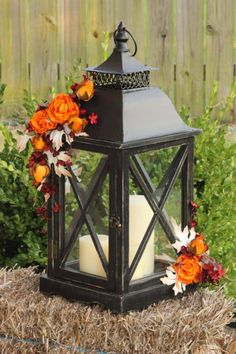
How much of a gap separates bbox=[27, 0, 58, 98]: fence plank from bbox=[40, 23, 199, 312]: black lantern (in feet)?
12.4

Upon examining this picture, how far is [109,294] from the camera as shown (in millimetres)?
2387

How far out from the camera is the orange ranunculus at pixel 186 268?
2.47m

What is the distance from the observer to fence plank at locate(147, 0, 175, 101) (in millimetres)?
6336

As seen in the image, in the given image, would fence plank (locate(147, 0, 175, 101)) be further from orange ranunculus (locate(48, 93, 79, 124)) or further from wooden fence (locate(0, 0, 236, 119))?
orange ranunculus (locate(48, 93, 79, 124))

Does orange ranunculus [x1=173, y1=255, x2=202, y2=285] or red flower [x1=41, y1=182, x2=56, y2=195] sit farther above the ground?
red flower [x1=41, y1=182, x2=56, y2=195]

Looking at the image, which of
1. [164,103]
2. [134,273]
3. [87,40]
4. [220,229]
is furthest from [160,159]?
[87,40]

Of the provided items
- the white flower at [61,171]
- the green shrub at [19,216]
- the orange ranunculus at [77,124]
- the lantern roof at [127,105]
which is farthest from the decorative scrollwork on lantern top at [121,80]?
the green shrub at [19,216]

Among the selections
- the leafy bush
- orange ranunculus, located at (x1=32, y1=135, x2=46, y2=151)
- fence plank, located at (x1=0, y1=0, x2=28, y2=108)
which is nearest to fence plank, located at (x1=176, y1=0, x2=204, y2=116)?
fence plank, located at (x1=0, y1=0, x2=28, y2=108)

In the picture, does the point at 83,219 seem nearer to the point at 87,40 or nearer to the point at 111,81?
the point at 111,81

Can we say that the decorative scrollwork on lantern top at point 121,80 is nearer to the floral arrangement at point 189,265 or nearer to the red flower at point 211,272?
the floral arrangement at point 189,265

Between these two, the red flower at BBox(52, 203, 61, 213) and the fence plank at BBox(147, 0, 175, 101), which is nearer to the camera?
the red flower at BBox(52, 203, 61, 213)

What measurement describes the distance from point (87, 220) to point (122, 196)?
0.52 feet

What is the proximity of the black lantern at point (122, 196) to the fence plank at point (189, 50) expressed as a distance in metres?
3.93

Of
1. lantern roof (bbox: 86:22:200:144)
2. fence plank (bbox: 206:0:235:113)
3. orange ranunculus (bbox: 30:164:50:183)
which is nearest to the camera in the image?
lantern roof (bbox: 86:22:200:144)
